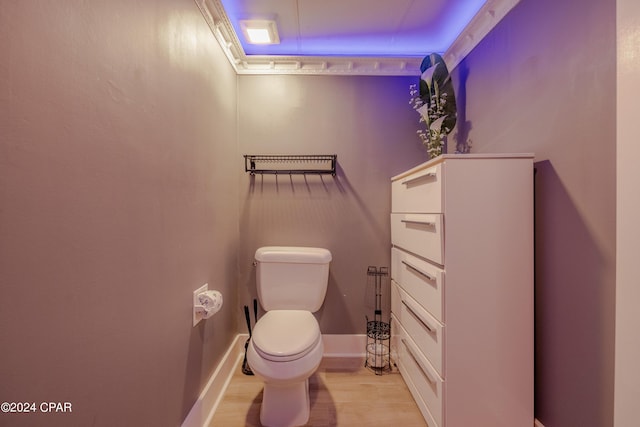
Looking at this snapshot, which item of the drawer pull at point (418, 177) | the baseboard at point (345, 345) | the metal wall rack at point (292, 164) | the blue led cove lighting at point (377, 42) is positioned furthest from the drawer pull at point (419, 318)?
the blue led cove lighting at point (377, 42)

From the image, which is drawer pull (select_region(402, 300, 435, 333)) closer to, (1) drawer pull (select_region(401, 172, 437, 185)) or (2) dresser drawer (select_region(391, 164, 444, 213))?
(2) dresser drawer (select_region(391, 164, 444, 213))

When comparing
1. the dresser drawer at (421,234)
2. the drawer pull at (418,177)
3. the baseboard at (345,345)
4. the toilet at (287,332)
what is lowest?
the baseboard at (345,345)

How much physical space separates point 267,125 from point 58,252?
1559 millimetres

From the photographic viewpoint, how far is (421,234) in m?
1.31

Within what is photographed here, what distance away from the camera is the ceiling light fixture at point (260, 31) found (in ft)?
5.09

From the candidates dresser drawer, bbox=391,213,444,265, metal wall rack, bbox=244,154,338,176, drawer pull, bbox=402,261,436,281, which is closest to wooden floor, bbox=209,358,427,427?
drawer pull, bbox=402,261,436,281

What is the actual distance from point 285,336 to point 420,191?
1.02 metres

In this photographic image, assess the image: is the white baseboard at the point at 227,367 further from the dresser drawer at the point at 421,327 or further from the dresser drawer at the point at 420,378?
the dresser drawer at the point at 421,327

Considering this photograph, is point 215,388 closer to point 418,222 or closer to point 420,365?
point 420,365

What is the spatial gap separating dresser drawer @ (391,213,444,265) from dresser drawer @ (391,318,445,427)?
1.74 feet

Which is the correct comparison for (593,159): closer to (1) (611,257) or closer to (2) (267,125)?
(1) (611,257)

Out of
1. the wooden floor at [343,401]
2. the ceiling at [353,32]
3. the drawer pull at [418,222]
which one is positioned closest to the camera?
the drawer pull at [418,222]

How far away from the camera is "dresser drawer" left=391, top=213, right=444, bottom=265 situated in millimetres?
1118

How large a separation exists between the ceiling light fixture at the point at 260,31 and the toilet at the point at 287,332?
4.64ft
